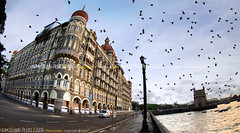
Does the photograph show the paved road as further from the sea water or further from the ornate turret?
the ornate turret

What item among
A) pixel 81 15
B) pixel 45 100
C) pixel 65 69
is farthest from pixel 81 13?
pixel 45 100

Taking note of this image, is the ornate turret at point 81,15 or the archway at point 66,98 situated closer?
the archway at point 66,98

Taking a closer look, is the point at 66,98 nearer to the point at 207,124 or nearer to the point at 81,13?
the point at 81,13

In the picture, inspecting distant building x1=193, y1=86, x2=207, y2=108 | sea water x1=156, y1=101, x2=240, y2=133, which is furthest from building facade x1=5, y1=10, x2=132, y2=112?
distant building x1=193, y1=86, x2=207, y2=108

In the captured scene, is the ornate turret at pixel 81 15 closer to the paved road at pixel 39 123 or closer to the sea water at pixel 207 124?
the paved road at pixel 39 123

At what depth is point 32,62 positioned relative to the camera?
42.5m

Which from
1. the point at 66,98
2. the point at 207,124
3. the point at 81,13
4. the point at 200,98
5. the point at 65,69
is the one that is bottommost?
the point at 200,98

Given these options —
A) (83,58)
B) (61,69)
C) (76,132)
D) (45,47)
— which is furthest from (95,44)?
(76,132)

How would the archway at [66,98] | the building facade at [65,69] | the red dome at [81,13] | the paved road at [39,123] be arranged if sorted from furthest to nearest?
the red dome at [81,13]
the building facade at [65,69]
the archway at [66,98]
the paved road at [39,123]

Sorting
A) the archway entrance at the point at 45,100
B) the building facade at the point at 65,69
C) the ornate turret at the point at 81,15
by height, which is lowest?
the archway entrance at the point at 45,100

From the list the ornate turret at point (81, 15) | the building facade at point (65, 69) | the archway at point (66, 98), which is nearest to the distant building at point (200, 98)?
the building facade at point (65, 69)

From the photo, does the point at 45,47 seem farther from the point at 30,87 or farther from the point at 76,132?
the point at 76,132

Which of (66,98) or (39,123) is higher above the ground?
(66,98)

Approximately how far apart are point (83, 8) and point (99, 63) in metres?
18.1
